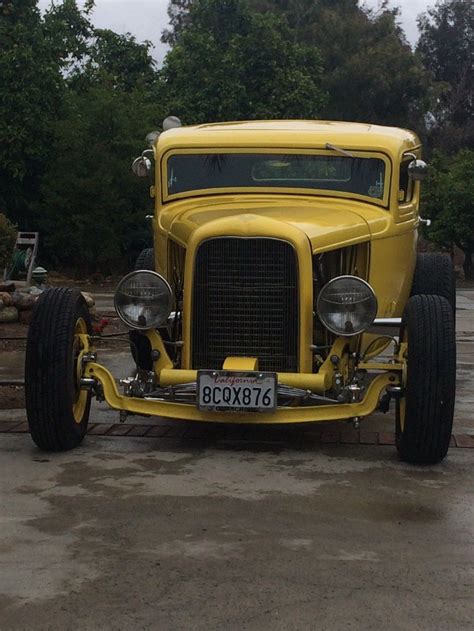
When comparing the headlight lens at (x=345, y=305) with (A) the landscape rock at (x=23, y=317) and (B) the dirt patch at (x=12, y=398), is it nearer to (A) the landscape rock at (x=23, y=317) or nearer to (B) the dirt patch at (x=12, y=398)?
(B) the dirt patch at (x=12, y=398)

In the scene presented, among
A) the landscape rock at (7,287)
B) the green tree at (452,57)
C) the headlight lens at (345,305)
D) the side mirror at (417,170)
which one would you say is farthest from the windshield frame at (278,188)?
the green tree at (452,57)

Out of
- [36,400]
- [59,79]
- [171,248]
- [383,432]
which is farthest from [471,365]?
[59,79]

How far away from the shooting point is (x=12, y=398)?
7.54 meters

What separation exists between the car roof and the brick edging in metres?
1.99

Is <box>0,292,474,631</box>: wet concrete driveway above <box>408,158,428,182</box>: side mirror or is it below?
below

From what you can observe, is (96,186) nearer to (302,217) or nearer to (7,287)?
(7,287)

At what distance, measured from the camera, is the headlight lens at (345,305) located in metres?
5.71

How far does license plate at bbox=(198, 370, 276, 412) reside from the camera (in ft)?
18.2

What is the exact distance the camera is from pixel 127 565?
393 centimetres

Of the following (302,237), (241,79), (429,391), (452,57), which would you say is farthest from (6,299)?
(452,57)

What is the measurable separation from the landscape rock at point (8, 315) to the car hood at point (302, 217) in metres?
5.11

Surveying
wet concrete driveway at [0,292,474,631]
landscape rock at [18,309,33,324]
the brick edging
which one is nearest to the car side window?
the brick edging

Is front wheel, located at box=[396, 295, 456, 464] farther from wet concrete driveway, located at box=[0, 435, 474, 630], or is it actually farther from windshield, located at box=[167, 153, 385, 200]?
windshield, located at box=[167, 153, 385, 200]

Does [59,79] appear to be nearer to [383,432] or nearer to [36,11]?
[36,11]
